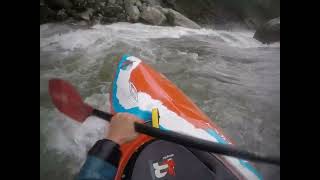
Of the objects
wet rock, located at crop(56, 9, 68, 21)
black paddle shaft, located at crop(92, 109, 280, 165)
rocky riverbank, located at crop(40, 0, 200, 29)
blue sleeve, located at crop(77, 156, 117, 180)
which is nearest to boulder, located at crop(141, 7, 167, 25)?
rocky riverbank, located at crop(40, 0, 200, 29)

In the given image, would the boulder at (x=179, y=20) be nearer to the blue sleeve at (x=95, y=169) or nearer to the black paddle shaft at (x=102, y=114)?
the black paddle shaft at (x=102, y=114)

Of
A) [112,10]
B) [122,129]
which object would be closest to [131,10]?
[112,10]

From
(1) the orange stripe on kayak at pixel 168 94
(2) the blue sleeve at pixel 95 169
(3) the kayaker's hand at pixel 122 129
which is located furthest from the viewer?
(1) the orange stripe on kayak at pixel 168 94

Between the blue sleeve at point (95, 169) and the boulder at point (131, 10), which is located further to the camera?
the boulder at point (131, 10)

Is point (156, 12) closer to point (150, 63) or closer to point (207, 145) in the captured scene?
point (150, 63)

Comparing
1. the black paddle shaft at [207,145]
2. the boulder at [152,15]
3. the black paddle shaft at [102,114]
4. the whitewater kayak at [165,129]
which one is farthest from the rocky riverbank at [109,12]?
the black paddle shaft at [207,145]

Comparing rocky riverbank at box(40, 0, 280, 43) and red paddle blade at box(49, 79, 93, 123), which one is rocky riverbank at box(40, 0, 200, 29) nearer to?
rocky riverbank at box(40, 0, 280, 43)
